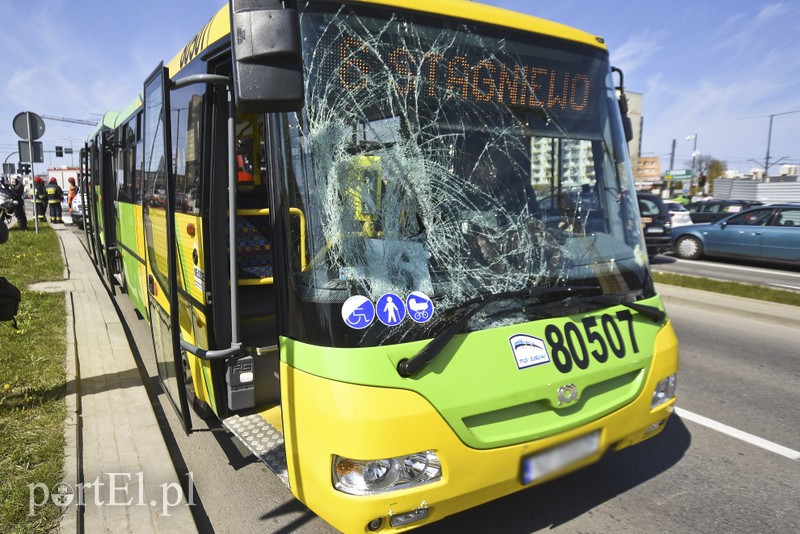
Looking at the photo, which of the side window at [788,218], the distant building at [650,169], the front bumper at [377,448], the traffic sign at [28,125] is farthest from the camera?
the distant building at [650,169]

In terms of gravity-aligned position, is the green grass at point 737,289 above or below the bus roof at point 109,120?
below

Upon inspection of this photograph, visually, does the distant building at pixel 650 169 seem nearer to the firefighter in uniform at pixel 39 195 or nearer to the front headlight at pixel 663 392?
the firefighter in uniform at pixel 39 195

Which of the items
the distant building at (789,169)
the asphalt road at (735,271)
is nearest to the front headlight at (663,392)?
the asphalt road at (735,271)

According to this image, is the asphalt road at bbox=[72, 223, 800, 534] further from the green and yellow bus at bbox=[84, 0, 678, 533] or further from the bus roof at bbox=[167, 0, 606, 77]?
the bus roof at bbox=[167, 0, 606, 77]

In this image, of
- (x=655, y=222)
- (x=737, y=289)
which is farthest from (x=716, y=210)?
(x=737, y=289)

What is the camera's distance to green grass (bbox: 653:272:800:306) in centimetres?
895

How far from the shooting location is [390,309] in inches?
92.5

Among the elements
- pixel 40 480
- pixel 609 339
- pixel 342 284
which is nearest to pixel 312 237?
pixel 342 284

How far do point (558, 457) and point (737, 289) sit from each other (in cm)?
892

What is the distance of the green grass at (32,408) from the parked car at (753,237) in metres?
15.9

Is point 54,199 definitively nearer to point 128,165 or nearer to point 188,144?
point 128,165

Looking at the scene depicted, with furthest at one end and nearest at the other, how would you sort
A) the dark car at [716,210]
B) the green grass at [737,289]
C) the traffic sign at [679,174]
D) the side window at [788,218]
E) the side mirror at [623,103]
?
1. the traffic sign at [679,174]
2. the dark car at [716,210]
3. the side window at [788,218]
4. the green grass at [737,289]
5. the side mirror at [623,103]

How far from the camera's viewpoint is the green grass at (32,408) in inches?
118

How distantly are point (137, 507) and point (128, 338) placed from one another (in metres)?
3.96
